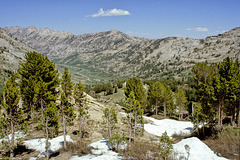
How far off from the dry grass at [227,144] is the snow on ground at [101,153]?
1374 centimetres

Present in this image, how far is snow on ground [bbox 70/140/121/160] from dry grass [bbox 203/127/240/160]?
13740 millimetres

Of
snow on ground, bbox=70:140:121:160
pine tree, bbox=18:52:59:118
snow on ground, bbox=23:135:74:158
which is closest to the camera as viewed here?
snow on ground, bbox=70:140:121:160

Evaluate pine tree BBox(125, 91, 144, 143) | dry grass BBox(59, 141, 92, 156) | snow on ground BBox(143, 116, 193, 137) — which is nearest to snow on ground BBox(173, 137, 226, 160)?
pine tree BBox(125, 91, 144, 143)

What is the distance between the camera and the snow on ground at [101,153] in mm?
19402

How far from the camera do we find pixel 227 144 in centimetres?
2262

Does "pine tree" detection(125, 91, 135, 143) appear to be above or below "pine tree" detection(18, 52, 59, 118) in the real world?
below

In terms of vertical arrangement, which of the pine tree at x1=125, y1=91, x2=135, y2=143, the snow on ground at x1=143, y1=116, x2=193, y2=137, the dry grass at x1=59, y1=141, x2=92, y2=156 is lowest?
the snow on ground at x1=143, y1=116, x2=193, y2=137

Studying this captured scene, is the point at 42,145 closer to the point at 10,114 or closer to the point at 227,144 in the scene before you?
the point at 10,114

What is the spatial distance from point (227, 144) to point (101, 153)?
57.9 feet

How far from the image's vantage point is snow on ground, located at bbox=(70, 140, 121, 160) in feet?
63.7

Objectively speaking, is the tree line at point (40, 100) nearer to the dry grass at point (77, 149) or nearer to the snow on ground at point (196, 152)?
the dry grass at point (77, 149)

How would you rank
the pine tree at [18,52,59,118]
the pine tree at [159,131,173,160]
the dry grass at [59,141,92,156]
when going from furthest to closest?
the pine tree at [18,52,59,118] < the dry grass at [59,141,92,156] < the pine tree at [159,131,173,160]

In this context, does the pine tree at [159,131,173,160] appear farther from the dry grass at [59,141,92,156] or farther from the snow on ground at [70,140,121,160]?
the dry grass at [59,141,92,156]

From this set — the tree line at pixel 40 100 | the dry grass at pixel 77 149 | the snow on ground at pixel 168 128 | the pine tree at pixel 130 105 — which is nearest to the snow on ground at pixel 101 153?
the dry grass at pixel 77 149
